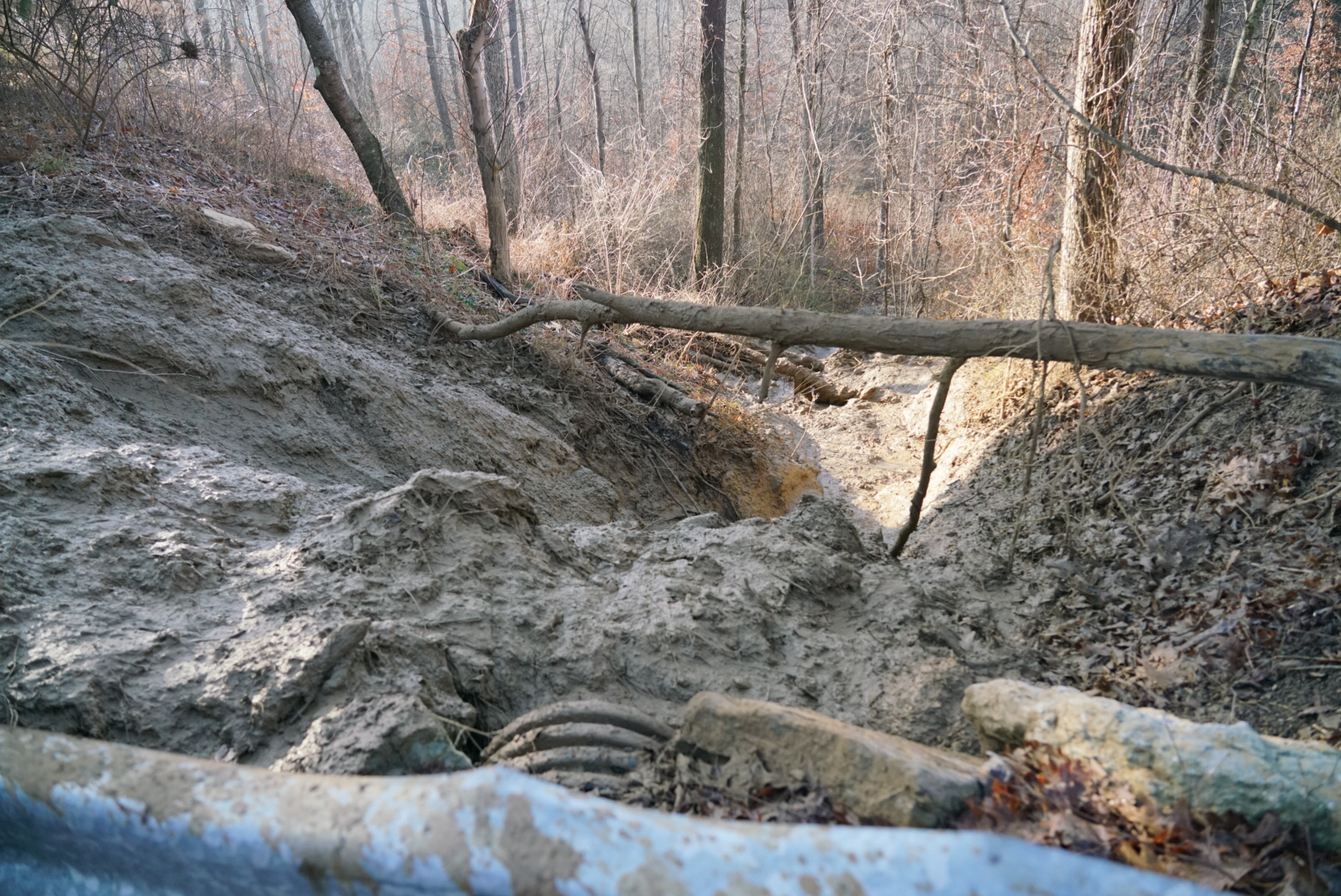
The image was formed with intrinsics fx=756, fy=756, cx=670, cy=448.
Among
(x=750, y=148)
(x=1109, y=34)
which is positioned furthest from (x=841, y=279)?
(x=1109, y=34)

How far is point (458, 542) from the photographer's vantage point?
10.4 feet

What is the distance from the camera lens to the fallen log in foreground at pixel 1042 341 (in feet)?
9.15

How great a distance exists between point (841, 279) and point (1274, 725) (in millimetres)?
11378

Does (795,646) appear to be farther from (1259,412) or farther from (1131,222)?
(1131,222)

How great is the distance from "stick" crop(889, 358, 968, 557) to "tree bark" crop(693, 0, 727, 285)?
19.6 feet

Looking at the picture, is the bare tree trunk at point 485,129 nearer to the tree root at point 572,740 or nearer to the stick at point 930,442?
the stick at point 930,442

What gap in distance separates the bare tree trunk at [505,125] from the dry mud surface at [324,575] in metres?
3.85

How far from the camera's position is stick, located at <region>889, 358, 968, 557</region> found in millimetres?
3725

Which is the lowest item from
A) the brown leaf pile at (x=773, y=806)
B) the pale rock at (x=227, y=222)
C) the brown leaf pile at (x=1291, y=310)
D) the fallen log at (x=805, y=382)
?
the brown leaf pile at (x=773, y=806)

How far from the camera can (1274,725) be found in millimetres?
2520

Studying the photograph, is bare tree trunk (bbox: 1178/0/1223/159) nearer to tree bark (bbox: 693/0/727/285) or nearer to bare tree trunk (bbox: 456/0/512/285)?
tree bark (bbox: 693/0/727/285)

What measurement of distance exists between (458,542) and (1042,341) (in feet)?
8.98

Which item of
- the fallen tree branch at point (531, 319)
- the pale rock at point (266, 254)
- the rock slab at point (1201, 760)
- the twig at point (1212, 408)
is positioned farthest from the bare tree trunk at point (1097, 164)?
the pale rock at point (266, 254)

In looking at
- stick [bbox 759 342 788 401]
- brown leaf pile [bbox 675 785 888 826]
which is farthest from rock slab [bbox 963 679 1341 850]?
stick [bbox 759 342 788 401]
